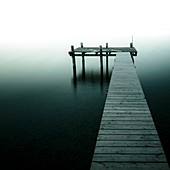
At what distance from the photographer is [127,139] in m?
5.22

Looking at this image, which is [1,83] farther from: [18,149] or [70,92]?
[18,149]

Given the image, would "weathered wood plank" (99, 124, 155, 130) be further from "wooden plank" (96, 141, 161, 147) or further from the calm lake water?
the calm lake water

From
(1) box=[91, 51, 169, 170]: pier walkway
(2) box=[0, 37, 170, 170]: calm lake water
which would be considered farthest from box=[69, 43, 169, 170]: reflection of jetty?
(2) box=[0, 37, 170, 170]: calm lake water

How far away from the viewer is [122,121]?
6242 millimetres

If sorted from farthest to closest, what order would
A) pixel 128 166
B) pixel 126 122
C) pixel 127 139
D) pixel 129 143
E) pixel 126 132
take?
pixel 126 122 < pixel 126 132 < pixel 127 139 < pixel 129 143 < pixel 128 166

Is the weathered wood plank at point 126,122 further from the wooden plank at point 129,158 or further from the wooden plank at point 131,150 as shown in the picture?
the wooden plank at point 129,158

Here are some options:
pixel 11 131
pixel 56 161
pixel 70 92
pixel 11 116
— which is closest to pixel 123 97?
pixel 56 161

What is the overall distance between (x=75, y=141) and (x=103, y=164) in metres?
5.26

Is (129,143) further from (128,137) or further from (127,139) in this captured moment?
(128,137)

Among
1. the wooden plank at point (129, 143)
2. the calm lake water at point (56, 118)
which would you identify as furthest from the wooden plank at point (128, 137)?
the calm lake water at point (56, 118)

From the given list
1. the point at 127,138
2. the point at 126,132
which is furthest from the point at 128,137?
the point at 126,132

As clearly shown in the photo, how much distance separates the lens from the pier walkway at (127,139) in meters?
4.30

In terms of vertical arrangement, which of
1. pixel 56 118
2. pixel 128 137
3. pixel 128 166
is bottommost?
pixel 56 118

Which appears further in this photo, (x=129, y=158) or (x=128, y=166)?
(x=129, y=158)
